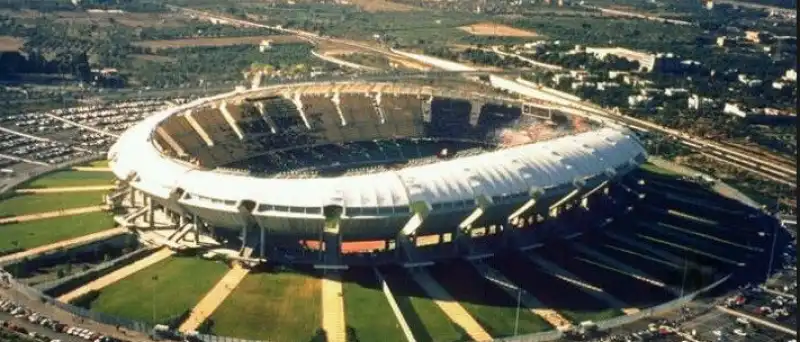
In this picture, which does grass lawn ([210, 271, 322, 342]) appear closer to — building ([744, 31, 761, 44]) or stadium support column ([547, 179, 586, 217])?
stadium support column ([547, 179, 586, 217])

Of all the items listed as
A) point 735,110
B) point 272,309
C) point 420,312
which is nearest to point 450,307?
point 420,312

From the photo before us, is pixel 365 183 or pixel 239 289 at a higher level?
pixel 365 183

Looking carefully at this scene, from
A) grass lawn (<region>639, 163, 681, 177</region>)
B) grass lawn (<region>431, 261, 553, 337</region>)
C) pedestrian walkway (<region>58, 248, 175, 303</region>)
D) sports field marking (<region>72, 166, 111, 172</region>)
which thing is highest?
sports field marking (<region>72, 166, 111, 172</region>)

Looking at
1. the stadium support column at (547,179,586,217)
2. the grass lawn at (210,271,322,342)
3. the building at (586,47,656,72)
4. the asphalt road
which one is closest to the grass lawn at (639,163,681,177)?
the stadium support column at (547,179,586,217)

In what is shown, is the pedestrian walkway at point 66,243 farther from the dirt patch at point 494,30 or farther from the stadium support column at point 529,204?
the dirt patch at point 494,30

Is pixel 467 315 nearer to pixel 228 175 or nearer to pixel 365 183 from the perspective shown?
pixel 365 183

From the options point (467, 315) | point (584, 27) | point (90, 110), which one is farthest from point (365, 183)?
point (584, 27)

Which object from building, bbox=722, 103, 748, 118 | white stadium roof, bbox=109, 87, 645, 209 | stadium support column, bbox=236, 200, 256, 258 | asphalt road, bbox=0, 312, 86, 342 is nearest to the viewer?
asphalt road, bbox=0, 312, 86, 342
